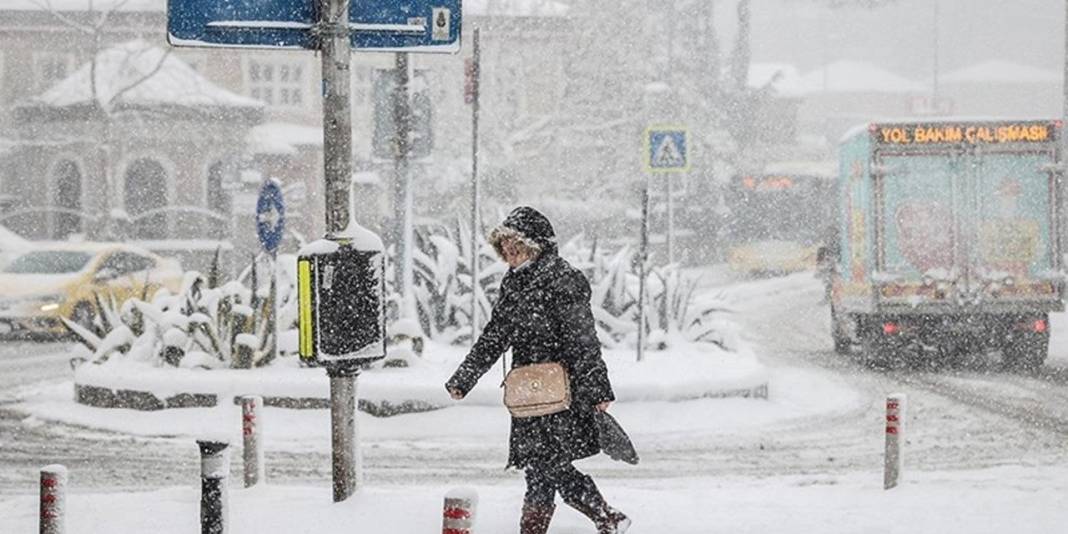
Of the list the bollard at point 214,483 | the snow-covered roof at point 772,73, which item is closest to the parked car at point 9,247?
the bollard at point 214,483

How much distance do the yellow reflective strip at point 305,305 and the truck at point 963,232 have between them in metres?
10.3

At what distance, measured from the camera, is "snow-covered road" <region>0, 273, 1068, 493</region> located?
383 inches

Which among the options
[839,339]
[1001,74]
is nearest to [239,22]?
[839,339]

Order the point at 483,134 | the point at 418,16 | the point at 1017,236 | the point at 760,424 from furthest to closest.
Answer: the point at 483,134 → the point at 1017,236 → the point at 760,424 → the point at 418,16

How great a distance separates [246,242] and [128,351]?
84.2 ft

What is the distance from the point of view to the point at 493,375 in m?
12.8

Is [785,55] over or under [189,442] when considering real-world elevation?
over

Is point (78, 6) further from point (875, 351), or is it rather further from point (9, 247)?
point (875, 351)

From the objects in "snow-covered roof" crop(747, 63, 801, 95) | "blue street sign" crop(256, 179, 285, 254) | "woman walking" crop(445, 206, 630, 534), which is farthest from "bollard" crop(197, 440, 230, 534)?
"snow-covered roof" crop(747, 63, 801, 95)

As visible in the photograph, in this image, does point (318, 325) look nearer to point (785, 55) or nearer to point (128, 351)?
point (128, 351)

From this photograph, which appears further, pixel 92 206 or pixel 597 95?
pixel 597 95

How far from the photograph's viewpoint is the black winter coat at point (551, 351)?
646cm

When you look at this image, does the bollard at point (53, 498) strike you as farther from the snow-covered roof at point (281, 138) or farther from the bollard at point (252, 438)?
the snow-covered roof at point (281, 138)

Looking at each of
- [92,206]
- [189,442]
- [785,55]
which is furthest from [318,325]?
[785,55]
